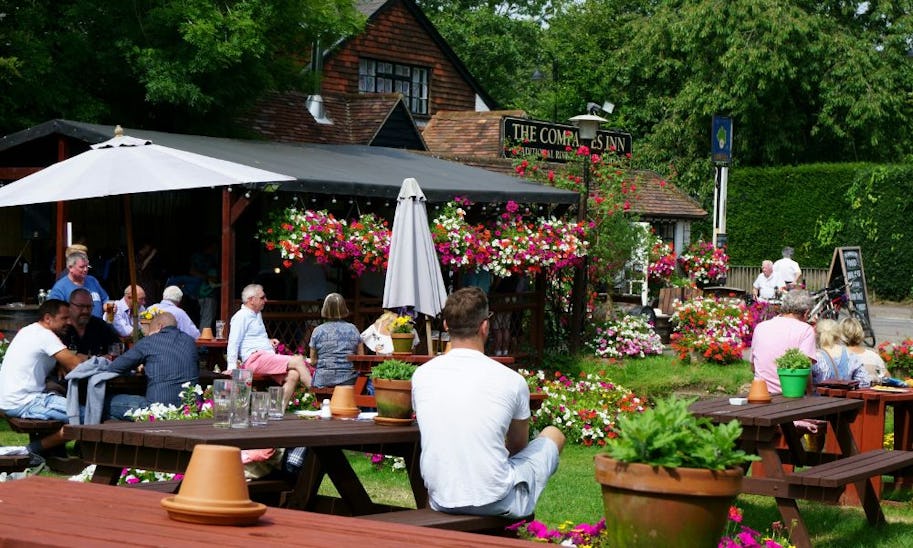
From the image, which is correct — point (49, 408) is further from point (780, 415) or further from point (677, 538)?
point (677, 538)

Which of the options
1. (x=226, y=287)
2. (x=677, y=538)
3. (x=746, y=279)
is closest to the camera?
(x=677, y=538)

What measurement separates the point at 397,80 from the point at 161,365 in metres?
24.2

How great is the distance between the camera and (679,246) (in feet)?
104

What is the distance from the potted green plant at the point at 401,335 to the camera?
11.8 meters

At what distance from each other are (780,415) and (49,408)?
515 centimetres

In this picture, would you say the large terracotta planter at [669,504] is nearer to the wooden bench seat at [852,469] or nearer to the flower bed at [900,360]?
the wooden bench seat at [852,469]

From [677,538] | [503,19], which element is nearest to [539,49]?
[503,19]

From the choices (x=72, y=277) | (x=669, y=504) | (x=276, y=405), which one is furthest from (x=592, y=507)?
(x=72, y=277)

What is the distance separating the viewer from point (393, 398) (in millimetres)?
6180

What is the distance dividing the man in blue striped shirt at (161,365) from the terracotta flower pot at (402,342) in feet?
9.08

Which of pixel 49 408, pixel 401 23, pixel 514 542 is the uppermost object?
pixel 401 23

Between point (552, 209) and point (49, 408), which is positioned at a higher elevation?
point (552, 209)

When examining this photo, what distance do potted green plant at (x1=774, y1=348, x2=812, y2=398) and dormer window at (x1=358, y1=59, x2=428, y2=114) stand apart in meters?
24.0

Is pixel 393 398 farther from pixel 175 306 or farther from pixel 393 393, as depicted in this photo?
pixel 175 306
